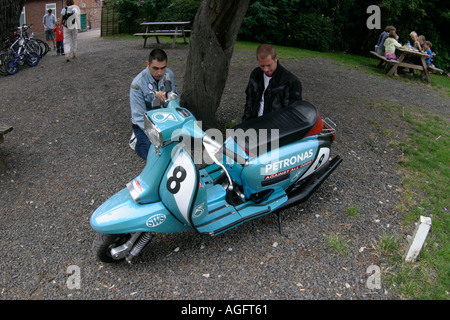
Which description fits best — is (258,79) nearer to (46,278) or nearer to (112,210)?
(112,210)

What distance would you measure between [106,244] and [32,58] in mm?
8776

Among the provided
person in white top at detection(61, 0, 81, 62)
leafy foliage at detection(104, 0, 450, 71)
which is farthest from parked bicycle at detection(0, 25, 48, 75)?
leafy foliage at detection(104, 0, 450, 71)

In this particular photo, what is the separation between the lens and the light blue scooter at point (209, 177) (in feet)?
8.51

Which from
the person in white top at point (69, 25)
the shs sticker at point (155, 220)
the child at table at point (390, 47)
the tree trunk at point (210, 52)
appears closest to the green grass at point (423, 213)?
the shs sticker at point (155, 220)

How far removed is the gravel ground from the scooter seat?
0.89 m

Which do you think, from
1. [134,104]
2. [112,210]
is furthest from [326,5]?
[112,210]

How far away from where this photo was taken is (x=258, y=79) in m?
4.20

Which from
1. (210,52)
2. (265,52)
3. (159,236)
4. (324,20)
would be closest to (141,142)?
(159,236)

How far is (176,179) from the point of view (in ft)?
8.75

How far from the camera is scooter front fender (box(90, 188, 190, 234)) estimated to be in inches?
106

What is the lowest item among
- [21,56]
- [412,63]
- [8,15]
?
[21,56]

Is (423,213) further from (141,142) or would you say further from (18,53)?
(18,53)

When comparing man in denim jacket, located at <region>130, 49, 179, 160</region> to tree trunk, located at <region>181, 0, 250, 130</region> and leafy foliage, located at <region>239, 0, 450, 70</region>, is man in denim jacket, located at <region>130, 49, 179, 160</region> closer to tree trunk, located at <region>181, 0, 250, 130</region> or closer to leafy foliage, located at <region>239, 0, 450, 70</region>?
tree trunk, located at <region>181, 0, 250, 130</region>
